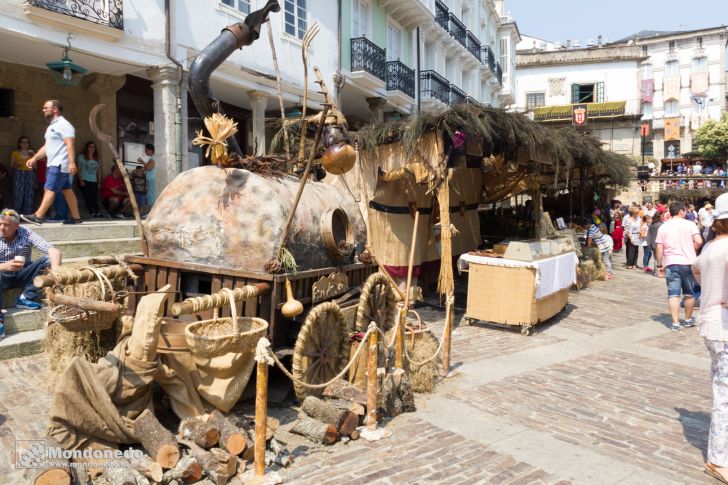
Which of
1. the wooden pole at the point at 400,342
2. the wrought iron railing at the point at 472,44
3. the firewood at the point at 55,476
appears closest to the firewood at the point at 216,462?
the firewood at the point at 55,476

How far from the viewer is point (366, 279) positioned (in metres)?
5.99

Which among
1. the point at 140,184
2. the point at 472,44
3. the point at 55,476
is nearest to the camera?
the point at 55,476

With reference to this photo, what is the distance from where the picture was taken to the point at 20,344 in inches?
211

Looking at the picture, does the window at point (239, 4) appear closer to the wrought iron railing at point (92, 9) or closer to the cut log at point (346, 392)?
the wrought iron railing at point (92, 9)

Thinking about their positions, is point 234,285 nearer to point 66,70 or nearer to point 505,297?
point 505,297

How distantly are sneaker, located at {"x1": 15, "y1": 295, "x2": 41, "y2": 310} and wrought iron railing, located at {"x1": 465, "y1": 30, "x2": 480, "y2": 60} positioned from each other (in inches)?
959

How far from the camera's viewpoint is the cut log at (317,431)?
3988 mm

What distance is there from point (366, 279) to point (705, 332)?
332 cm

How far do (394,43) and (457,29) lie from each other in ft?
23.3

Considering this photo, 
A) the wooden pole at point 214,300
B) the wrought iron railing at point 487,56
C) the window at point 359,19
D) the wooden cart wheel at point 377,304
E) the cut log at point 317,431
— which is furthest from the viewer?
the wrought iron railing at point 487,56

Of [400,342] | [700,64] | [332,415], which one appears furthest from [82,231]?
[700,64]

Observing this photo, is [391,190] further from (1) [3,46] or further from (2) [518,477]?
(1) [3,46]

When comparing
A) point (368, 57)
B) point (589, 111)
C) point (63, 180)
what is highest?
point (589, 111)

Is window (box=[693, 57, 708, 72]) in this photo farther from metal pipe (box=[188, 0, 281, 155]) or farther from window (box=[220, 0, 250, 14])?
metal pipe (box=[188, 0, 281, 155])
